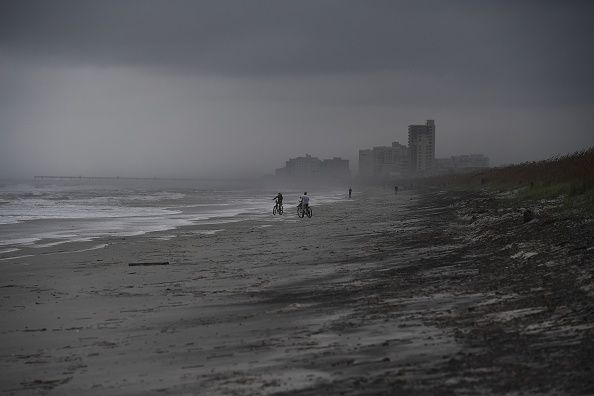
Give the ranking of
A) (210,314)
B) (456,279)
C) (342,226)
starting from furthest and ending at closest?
(342,226) < (456,279) < (210,314)

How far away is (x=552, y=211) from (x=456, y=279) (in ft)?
29.3

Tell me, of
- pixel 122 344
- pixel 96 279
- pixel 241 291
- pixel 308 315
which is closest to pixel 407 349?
pixel 308 315

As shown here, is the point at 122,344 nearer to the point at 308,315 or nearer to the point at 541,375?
the point at 308,315

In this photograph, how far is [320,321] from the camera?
866 centimetres

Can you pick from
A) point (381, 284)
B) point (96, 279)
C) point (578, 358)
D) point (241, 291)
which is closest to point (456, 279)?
point (381, 284)

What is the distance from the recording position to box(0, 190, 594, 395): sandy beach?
595 centimetres

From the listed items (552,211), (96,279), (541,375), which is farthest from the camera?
(552,211)

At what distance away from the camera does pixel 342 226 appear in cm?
2828

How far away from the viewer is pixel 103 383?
648 cm

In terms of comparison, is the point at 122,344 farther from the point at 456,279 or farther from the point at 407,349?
the point at 456,279

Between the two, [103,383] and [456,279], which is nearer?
[103,383]

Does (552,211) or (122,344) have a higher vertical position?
(552,211)

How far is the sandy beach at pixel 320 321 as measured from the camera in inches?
234

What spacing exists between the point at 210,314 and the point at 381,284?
3.56 m
